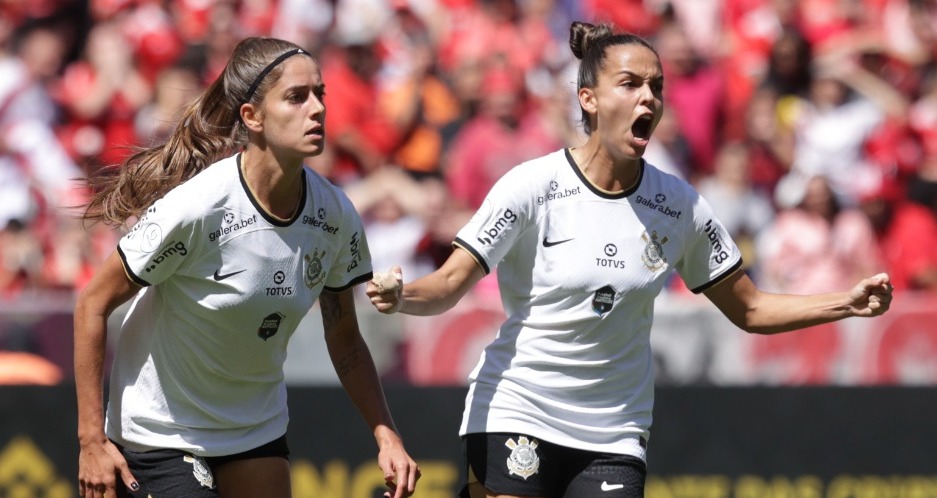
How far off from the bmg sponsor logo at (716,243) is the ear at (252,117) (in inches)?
65.8

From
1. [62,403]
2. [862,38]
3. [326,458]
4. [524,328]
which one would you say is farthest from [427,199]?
[524,328]

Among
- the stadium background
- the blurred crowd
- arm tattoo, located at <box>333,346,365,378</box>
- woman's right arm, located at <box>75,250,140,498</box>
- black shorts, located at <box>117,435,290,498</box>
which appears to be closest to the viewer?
woman's right arm, located at <box>75,250,140,498</box>

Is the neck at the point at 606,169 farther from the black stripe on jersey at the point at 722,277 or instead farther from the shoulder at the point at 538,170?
the black stripe on jersey at the point at 722,277

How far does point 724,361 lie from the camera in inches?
336

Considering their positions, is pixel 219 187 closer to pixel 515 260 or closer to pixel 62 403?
pixel 515 260

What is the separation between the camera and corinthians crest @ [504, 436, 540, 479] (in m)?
5.09

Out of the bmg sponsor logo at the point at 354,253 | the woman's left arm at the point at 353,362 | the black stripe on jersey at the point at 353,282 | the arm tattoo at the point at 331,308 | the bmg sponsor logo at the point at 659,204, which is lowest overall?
the woman's left arm at the point at 353,362

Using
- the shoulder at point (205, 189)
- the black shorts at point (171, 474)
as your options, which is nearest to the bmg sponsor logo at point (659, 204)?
the shoulder at point (205, 189)

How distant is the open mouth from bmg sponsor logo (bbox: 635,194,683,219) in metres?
0.23

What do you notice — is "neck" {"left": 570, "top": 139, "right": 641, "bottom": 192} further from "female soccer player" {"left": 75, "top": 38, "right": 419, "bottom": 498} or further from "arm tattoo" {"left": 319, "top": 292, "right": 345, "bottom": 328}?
"arm tattoo" {"left": 319, "top": 292, "right": 345, "bottom": 328}

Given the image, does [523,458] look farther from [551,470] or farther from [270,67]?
[270,67]

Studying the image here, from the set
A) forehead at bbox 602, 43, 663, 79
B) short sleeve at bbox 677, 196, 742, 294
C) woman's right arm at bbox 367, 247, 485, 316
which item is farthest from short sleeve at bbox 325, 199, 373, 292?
A: short sleeve at bbox 677, 196, 742, 294

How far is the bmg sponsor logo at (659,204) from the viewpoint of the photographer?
5215mm

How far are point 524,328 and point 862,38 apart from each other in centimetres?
748
